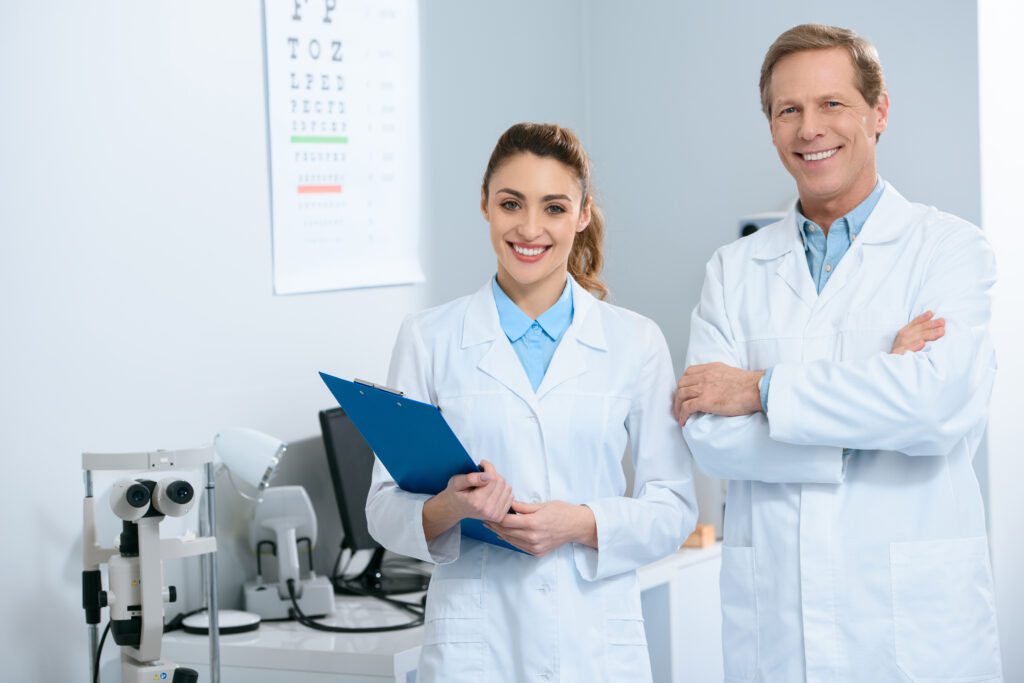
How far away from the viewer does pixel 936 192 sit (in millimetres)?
2916

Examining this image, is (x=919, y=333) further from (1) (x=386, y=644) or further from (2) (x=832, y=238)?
(1) (x=386, y=644)

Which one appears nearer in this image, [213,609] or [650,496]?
[650,496]

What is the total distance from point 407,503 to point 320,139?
125cm

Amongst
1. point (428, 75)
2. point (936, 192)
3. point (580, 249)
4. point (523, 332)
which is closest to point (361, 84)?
point (428, 75)

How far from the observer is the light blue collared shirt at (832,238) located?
1.74 meters

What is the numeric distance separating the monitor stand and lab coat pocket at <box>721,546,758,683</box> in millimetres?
947

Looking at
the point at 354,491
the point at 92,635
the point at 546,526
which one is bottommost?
the point at 92,635

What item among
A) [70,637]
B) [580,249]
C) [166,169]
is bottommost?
[70,637]

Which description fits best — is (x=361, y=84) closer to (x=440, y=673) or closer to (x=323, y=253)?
(x=323, y=253)

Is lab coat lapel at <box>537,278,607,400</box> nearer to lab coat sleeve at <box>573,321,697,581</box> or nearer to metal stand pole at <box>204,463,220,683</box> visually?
lab coat sleeve at <box>573,321,697,581</box>

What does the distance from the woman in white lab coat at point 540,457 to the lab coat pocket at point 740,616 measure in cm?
11

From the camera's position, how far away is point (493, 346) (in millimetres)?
1647

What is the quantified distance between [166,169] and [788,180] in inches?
69.4

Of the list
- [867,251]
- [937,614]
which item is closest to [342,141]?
[867,251]
